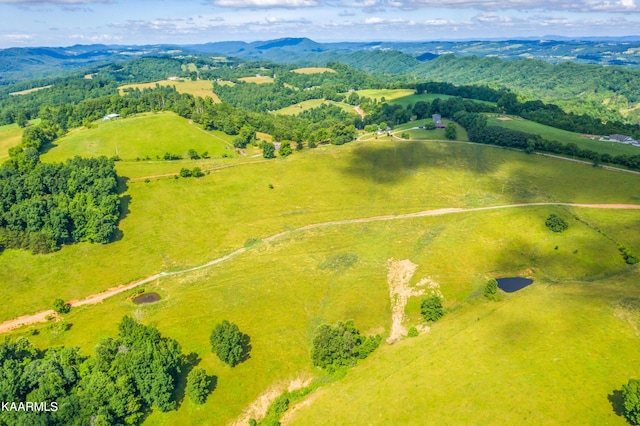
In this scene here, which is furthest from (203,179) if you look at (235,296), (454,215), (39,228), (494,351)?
(494,351)

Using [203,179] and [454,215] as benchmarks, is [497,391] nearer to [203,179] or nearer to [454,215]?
[454,215]

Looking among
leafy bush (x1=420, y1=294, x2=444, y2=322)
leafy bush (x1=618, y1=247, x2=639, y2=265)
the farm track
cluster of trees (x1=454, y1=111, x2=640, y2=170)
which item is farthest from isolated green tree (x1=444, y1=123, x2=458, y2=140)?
leafy bush (x1=420, y1=294, x2=444, y2=322)

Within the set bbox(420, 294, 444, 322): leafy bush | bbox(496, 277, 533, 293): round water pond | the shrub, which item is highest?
the shrub

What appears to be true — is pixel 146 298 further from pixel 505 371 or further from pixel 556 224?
pixel 556 224

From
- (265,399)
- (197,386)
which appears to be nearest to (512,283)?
(265,399)

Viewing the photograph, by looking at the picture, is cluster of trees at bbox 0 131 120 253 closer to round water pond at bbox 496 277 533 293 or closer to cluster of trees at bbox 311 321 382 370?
cluster of trees at bbox 311 321 382 370

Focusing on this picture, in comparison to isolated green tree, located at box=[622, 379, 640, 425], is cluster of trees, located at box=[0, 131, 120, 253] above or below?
above
